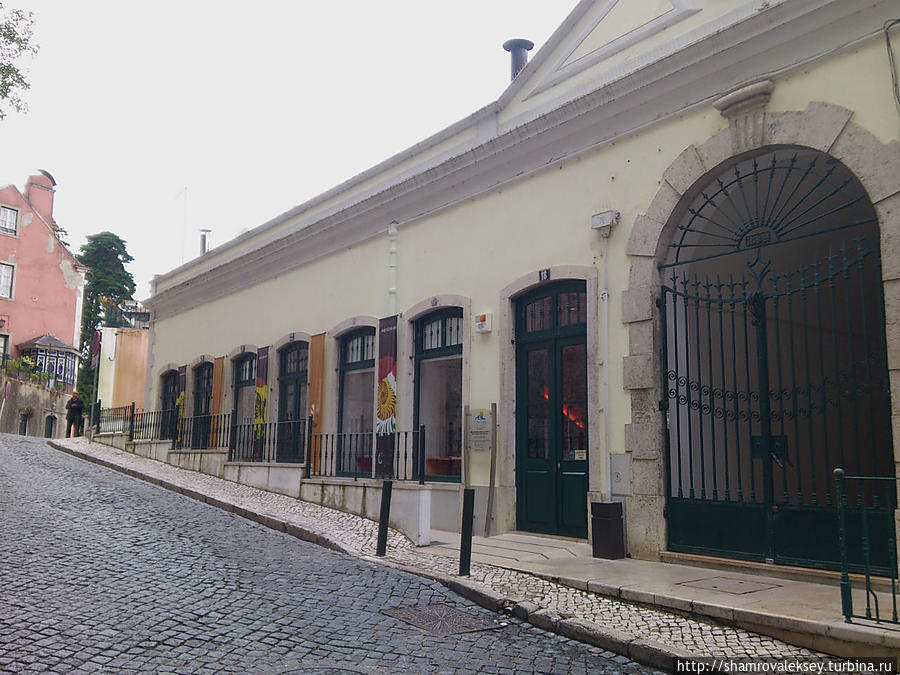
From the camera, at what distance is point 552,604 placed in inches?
243

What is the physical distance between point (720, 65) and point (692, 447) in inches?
155

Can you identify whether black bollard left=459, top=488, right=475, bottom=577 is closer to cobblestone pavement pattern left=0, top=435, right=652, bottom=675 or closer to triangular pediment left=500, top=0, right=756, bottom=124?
cobblestone pavement pattern left=0, top=435, right=652, bottom=675

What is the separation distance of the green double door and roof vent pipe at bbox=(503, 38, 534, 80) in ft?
13.9

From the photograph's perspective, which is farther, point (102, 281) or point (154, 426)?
point (102, 281)

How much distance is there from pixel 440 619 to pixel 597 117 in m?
6.07

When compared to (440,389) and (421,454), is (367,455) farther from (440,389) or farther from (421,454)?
(421,454)

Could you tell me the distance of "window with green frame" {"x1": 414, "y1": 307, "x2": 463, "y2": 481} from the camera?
11.2 metres

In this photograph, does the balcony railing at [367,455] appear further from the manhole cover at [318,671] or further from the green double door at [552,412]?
the manhole cover at [318,671]

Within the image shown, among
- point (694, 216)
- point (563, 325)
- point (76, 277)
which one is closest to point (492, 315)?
point (563, 325)

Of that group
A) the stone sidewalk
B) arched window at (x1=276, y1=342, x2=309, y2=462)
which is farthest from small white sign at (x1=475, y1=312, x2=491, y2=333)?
arched window at (x1=276, y1=342, x2=309, y2=462)

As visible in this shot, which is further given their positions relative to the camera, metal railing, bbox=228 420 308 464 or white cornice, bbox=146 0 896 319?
metal railing, bbox=228 420 308 464

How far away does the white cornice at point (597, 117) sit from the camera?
7348mm

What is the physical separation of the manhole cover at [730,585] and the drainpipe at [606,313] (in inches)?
72.7

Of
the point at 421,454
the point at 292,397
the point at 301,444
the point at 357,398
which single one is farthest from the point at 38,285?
the point at 421,454
